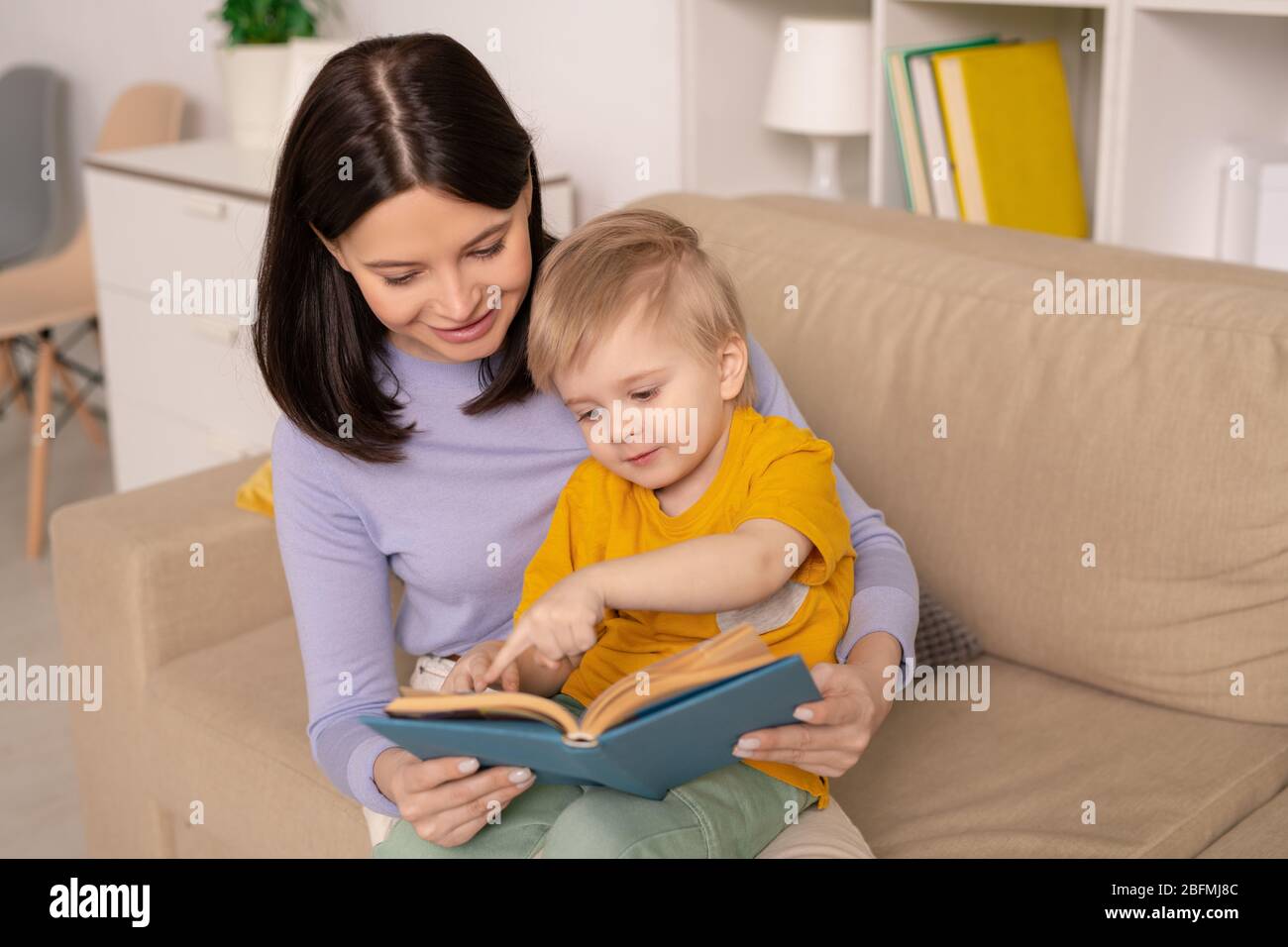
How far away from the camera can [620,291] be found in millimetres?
1156

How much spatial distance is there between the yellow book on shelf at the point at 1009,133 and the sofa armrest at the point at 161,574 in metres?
1.11

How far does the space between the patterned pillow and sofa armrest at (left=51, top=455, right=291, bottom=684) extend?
2.54 ft

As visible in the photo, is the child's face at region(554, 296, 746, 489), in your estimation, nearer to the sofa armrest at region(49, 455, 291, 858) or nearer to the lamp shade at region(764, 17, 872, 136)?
the sofa armrest at region(49, 455, 291, 858)

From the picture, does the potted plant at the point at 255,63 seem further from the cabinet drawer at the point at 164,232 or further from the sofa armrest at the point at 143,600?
the sofa armrest at the point at 143,600

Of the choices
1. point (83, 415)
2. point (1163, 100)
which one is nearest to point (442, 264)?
point (1163, 100)

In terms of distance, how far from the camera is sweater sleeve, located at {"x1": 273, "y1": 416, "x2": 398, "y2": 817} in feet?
4.18

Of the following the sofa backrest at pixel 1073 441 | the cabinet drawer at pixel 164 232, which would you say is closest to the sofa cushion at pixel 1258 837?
the sofa backrest at pixel 1073 441

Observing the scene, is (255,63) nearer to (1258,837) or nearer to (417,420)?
(417,420)

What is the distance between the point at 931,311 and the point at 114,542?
3.16 feet

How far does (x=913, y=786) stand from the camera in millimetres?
1373

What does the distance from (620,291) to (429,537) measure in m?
0.31

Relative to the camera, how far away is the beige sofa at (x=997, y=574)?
135 cm

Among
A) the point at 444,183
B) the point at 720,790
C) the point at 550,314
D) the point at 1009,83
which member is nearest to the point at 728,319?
the point at 550,314
